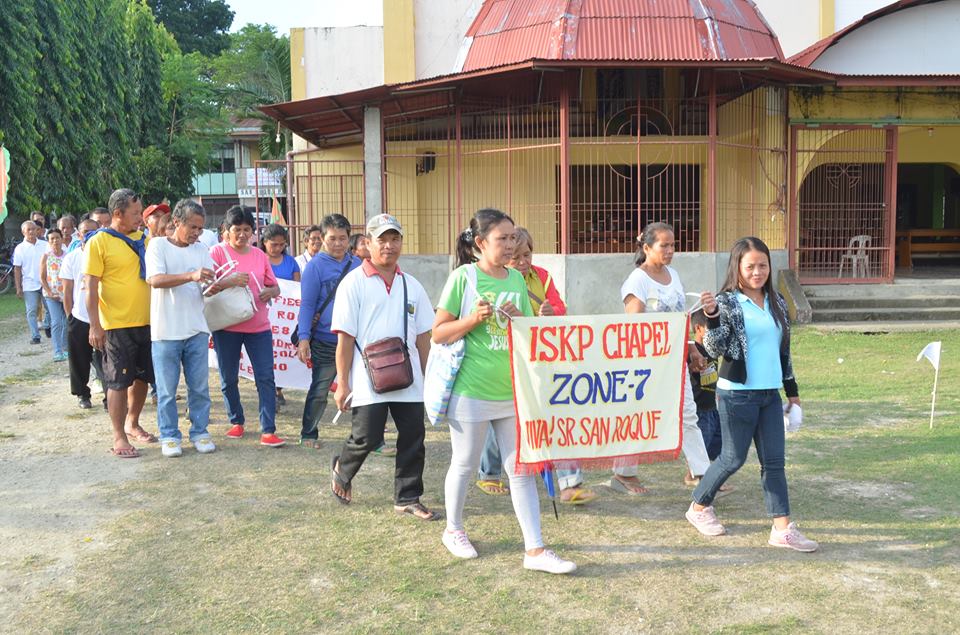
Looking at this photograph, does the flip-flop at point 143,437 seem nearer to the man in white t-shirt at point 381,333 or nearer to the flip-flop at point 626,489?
the man in white t-shirt at point 381,333

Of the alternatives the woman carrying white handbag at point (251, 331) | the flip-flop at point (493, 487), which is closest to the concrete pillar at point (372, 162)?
the woman carrying white handbag at point (251, 331)

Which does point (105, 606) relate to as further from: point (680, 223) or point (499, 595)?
point (680, 223)

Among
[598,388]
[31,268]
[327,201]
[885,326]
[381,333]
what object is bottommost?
[885,326]

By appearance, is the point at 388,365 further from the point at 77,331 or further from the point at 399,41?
the point at 399,41

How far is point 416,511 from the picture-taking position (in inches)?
→ 204

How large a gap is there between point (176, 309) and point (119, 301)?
1.55 ft

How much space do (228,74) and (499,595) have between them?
39000 mm

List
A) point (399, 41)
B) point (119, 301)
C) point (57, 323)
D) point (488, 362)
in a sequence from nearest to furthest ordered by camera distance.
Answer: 1. point (488, 362)
2. point (119, 301)
3. point (57, 323)
4. point (399, 41)

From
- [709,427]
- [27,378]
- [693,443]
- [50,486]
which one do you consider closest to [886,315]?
[709,427]

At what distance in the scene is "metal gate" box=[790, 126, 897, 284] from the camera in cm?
1596

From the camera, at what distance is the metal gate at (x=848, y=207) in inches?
628

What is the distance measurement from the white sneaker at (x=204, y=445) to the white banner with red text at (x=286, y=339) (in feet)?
4.59

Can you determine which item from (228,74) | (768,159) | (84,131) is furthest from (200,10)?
(768,159)

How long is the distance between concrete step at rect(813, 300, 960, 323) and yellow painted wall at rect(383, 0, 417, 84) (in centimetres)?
996
